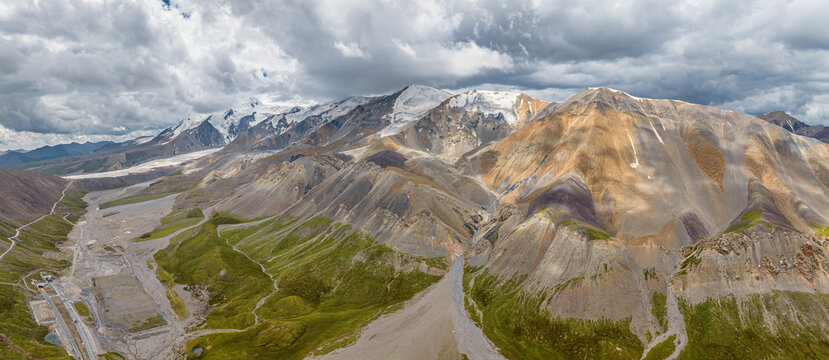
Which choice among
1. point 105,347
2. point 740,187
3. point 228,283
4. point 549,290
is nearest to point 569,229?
point 549,290

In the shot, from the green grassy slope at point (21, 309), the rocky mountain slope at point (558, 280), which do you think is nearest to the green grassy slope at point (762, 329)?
the rocky mountain slope at point (558, 280)

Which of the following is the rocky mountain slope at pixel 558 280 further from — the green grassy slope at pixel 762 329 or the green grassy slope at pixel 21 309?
the green grassy slope at pixel 21 309

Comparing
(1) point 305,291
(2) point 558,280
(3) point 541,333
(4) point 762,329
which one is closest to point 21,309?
(1) point 305,291

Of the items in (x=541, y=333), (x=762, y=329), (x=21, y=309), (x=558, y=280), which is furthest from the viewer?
(x=558, y=280)

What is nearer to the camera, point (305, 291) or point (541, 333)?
point (541, 333)

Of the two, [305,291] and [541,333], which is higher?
[305,291]

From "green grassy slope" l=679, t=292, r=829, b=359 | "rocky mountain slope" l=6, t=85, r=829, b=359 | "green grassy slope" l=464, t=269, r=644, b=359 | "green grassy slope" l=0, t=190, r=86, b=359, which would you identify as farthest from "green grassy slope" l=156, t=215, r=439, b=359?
"green grassy slope" l=679, t=292, r=829, b=359

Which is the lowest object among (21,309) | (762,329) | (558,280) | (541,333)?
(762,329)

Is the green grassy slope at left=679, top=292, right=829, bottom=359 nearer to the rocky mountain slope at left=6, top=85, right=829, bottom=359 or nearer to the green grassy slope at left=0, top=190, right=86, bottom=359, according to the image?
the rocky mountain slope at left=6, top=85, right=829, bottom=359

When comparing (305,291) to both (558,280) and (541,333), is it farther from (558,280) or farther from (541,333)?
(558,280)

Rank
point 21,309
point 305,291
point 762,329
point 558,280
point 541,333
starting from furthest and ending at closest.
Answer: point 305,291
point 558,280
point 21,309
point 541,333
point 762,329

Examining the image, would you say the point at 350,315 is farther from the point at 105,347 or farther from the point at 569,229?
the point at 569,229
